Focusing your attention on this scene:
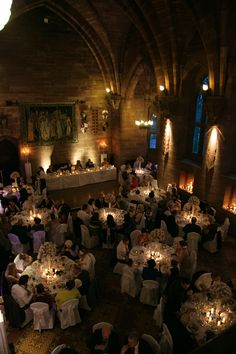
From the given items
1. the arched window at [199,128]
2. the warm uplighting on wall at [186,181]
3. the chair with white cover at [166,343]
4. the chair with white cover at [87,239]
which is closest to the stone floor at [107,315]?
the chair with white cover at [87,239]

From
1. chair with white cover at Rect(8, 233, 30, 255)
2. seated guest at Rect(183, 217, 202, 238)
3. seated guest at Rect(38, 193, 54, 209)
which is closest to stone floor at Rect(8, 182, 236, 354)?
seated guest at Rect(183, 217, 202, 238)

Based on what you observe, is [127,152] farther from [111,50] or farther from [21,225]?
[21,225]

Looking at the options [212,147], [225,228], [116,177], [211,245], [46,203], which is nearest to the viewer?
[211,245]

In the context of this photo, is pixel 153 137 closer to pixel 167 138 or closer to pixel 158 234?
pixel 167 138

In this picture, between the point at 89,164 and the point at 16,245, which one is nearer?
the point at 16,245

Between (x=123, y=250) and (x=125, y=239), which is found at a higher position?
(x=125, y=239)

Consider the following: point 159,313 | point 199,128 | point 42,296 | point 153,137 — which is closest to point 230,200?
point 199,128

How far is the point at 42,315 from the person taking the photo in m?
6.79

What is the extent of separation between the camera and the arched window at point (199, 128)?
13.5m

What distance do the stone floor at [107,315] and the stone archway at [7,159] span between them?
352 inches

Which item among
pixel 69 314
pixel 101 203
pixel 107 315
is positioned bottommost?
pixel 107 315

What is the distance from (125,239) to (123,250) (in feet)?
1.13

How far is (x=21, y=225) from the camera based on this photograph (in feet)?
31.4

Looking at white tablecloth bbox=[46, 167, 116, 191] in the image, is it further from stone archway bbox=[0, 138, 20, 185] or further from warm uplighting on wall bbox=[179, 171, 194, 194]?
warm uplighting on wall bbox=[179, 171, 194, 194]
